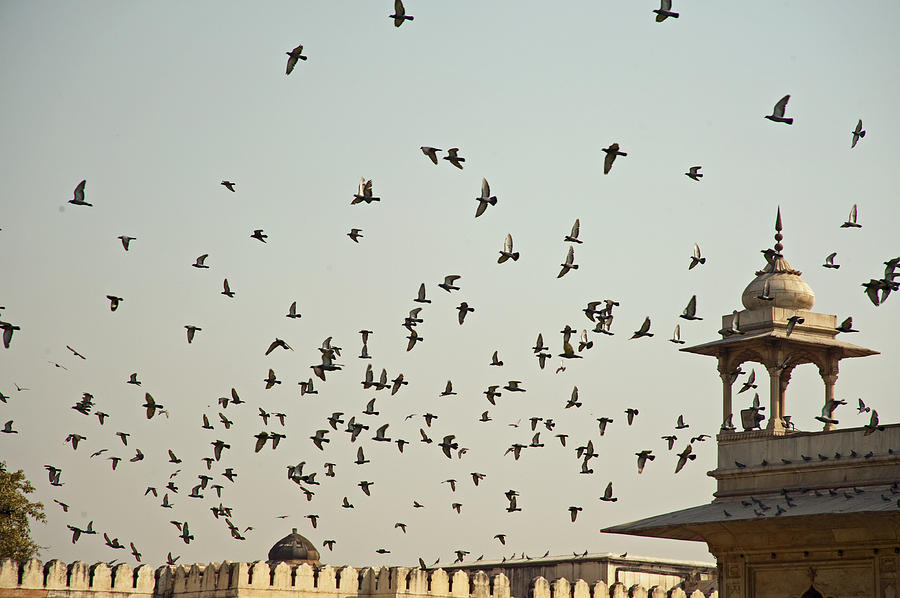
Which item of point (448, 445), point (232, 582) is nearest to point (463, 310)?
point (448, 445)

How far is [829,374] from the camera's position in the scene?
98.4ft

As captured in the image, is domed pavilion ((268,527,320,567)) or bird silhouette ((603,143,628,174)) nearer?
bird silhouette ((603,143,628,174))

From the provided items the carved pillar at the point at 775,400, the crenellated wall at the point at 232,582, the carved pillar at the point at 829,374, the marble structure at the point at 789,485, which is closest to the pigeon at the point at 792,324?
the marble structure at the point at 789,485

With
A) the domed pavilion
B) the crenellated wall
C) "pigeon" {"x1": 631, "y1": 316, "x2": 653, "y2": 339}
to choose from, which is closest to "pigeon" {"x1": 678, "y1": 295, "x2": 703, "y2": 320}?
"pigeon" {"x1": 631, "y1": 316, "x2": 653, "y2": 339}

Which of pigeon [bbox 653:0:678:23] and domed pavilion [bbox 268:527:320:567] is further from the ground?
pigeon [bbox 653:0:678:23]

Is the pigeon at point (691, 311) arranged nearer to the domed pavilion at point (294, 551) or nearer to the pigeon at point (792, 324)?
the pigeon at point (792, 324)

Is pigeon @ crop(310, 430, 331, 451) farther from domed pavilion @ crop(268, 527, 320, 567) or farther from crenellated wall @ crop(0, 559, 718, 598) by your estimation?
domed pavilion @ crop(268, 527, 320, 567)

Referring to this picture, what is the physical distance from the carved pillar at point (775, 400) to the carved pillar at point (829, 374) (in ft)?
3.63

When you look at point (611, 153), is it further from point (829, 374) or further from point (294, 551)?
Answer: point (294, 551)

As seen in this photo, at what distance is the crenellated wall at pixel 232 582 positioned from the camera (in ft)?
127

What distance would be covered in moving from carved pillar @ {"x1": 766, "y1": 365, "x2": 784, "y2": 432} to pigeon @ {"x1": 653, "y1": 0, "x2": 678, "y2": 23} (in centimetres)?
1242

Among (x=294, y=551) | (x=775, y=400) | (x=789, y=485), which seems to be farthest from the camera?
(x=294, y=551)

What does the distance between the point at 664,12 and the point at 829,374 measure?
13.5m

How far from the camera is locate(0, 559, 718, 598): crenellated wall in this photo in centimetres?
3884
